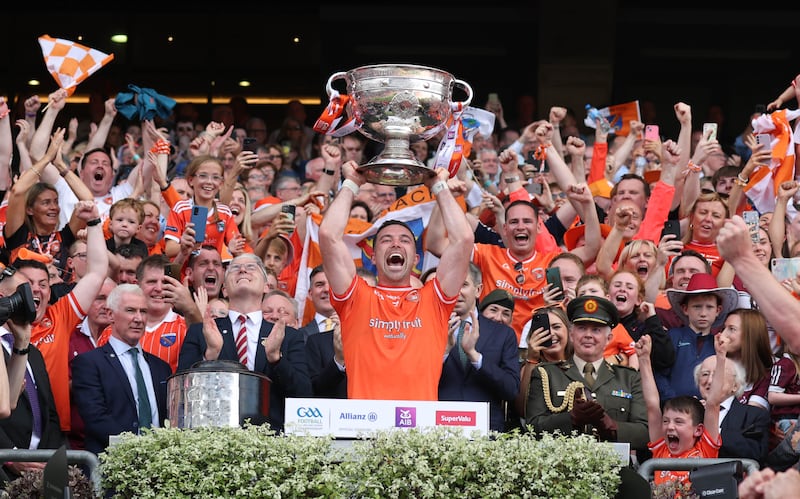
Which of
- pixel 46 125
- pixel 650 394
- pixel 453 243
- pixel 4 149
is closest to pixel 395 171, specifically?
pixel 453 243

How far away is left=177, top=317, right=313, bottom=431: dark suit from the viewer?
8312mm

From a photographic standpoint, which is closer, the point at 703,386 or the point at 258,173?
the point at 703,386

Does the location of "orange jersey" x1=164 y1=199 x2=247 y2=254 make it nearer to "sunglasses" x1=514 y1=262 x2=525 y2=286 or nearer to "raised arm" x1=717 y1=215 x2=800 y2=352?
"sunglasses" x1=514 y1=262 x2=525 y2=286

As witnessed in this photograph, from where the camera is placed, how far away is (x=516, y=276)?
34.2 ft

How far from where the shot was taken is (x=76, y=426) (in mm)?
8883

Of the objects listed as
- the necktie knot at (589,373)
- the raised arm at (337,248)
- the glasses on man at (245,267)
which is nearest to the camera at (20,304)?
the raised arm at (337,248)

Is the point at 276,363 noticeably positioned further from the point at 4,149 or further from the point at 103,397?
the point at 4,149

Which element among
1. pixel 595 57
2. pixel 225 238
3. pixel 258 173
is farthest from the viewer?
pixel 595 57

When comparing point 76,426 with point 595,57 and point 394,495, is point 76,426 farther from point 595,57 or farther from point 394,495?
point 595,57

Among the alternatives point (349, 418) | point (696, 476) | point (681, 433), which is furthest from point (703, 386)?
point (349, 418)

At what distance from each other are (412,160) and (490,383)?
1.37 m

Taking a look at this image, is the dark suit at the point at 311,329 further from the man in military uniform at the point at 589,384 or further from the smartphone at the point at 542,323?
the man in military uniform at the point at 589,384

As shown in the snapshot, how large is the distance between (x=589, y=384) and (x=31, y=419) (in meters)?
3.32

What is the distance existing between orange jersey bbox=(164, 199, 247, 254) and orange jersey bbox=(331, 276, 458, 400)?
3256 millimetres
